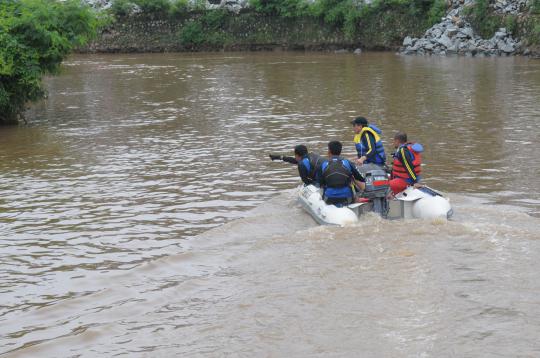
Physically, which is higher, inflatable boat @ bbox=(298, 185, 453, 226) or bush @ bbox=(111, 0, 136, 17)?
bush @ bbox=(111, 0, 136, 17)

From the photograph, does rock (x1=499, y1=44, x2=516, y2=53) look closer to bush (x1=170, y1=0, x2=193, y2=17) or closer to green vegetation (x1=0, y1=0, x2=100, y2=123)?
green vegetation (x1=0, y1=0, x2=100, y2=123)

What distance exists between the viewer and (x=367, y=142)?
41.8 feet

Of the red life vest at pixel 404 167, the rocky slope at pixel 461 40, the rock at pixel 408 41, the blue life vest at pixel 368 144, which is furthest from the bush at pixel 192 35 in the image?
the red life vest at pixel 404 167

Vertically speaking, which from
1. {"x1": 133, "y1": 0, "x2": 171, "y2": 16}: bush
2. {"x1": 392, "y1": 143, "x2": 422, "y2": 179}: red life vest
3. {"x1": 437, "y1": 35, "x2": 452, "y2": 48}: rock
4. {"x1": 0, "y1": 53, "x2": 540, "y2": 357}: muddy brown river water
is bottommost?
{"x1": 0, "y1": 53, "x2": 540, "y2": 357}: muddy brown river water

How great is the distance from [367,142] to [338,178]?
5.04ft

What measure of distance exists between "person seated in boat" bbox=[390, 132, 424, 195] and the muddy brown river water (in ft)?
2.96

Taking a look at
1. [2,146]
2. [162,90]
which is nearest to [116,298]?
[2,146]

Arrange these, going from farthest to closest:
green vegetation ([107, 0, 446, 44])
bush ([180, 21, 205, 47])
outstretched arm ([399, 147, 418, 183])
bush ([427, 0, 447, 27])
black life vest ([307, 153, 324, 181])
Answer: bush ([180, 21, 205, 47]) → green vegetation ([107, 0, 446, 44]) → bush ([427, 0, 447, 27]) → black life vest ([307, 153, 324, 181]) → outstretched arm ([399, 147, 418, 183])

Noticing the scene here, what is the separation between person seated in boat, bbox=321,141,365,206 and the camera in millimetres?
11461

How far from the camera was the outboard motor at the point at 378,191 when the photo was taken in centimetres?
1136

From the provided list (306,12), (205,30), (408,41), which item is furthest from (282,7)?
(408,41)

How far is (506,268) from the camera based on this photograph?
29.5ft

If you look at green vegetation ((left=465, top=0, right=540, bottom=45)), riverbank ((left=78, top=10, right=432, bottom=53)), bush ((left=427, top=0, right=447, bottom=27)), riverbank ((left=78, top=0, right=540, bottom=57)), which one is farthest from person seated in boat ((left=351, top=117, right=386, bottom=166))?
riverbank ((left=78, top=10, right=432, bottom=53))

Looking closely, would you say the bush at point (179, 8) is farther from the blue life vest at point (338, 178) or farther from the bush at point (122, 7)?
the blue life vest at point (338, 178)
